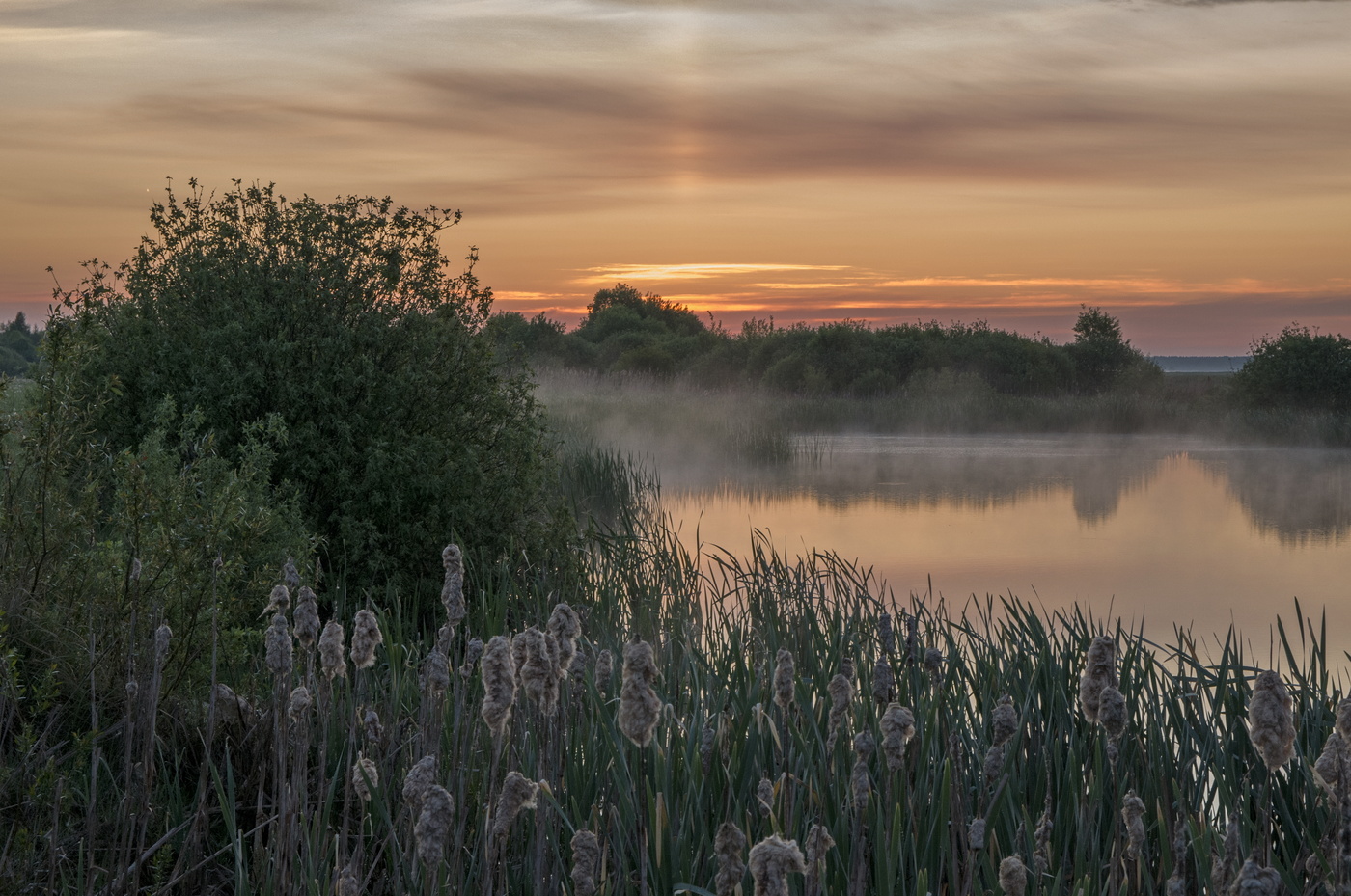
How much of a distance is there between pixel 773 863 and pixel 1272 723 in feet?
3.15

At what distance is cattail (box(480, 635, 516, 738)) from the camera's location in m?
1.80

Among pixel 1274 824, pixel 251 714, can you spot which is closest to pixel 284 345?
pixel 251 714

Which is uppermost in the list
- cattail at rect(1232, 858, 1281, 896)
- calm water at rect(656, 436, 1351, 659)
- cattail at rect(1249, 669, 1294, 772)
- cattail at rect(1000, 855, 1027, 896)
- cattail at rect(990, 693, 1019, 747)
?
cattail at rect(1249, 669, 1294, 772)

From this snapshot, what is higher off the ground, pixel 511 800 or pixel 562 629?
pixel 562 629

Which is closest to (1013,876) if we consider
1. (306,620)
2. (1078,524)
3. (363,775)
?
(363,775)

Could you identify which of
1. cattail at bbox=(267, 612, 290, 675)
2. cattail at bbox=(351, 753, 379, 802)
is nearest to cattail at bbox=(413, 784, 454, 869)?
cattail at bbox=(351, 753, 379, 802)

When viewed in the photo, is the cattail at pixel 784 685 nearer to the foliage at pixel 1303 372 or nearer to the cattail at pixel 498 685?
the cattail at pixel 498 685

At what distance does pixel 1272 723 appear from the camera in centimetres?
173

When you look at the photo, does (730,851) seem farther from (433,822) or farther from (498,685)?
(498,685)

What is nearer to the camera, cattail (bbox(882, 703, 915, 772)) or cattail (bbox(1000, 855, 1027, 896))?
cattail (bbox(1000, 855, 1027, 896))

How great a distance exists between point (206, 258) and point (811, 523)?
888 centimetres

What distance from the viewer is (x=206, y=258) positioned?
23.6 ft

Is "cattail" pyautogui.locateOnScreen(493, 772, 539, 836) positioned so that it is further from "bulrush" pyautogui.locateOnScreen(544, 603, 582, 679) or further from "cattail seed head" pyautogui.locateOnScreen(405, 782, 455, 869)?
"bulrush" pyautogui.locateOnScreen(544, 603, 582, 679)

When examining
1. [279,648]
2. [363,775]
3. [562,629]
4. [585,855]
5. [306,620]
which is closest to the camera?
[585,855]
